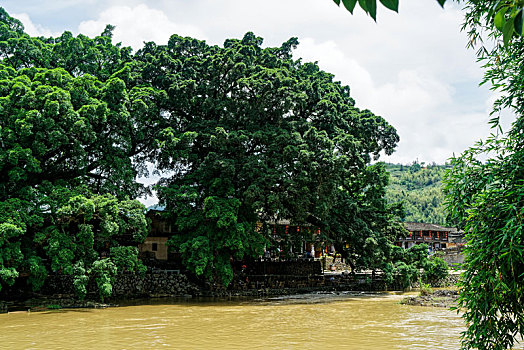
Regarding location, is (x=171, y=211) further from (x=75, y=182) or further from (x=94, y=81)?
(x=94, y=81)

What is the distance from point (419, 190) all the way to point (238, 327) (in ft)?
277

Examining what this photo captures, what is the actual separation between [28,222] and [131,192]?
521cm

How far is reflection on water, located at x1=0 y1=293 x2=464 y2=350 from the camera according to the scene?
11.0 meters

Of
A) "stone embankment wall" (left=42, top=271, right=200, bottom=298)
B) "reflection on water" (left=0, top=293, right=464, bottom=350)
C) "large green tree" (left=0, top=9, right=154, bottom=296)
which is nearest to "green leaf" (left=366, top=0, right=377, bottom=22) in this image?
"reflection on water" (left=0, top=293, right=464, bottom=350)

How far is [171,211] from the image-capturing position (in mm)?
21484

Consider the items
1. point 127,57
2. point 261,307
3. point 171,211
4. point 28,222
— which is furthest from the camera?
point 127,57

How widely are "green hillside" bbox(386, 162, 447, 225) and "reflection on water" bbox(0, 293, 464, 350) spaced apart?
43.2 metres

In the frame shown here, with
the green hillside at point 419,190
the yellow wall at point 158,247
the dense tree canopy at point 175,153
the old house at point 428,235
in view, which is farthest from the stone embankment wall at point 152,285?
the green hillside at point 419,190

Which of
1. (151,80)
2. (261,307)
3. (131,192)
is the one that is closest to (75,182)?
(131,192)

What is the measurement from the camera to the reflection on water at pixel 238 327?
432 inches

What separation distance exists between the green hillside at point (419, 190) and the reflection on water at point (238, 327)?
4319 cm

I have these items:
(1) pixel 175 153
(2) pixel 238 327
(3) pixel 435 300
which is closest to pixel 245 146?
(1) pixel 175 153

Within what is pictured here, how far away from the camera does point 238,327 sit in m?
13.3

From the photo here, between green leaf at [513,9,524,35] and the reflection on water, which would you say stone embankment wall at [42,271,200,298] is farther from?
green leaf at [513,9,524,35]
